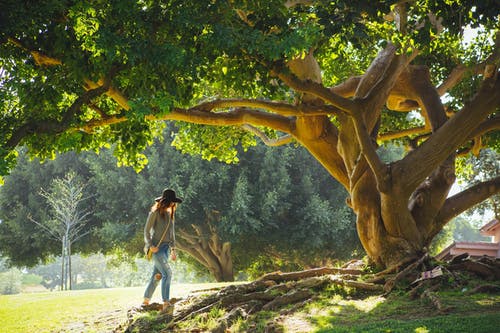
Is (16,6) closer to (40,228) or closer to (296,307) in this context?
(296,307)

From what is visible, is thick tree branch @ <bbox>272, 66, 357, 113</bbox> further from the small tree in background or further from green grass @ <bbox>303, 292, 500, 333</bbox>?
the small tree in background

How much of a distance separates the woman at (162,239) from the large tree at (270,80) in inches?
68.6

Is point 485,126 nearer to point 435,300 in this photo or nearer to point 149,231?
point 435,300

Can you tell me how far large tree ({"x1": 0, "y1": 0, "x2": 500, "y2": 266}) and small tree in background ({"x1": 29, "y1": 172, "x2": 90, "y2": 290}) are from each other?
15.4m

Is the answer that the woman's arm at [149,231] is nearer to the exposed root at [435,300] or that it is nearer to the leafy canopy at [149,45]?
the leafy canopy at [149,45]

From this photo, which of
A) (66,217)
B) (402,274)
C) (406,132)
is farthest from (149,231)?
(66,217)

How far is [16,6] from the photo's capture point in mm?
8203

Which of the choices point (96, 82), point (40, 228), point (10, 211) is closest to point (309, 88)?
point (96, 82)

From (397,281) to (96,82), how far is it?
6.76 m

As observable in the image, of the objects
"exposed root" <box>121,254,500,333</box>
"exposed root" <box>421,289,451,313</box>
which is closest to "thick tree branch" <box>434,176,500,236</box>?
"exposed root" <box>121,254,500,333</box>

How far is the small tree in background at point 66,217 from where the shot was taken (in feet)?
95.9

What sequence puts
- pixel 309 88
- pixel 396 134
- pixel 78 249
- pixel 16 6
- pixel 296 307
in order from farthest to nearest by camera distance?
pixel 78 249, pixel 396 134, pixel 309 88, pixel 296 307, pixel 16 6

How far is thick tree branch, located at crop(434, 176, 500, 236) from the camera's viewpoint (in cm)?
1311

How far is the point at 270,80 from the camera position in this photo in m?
10.8
